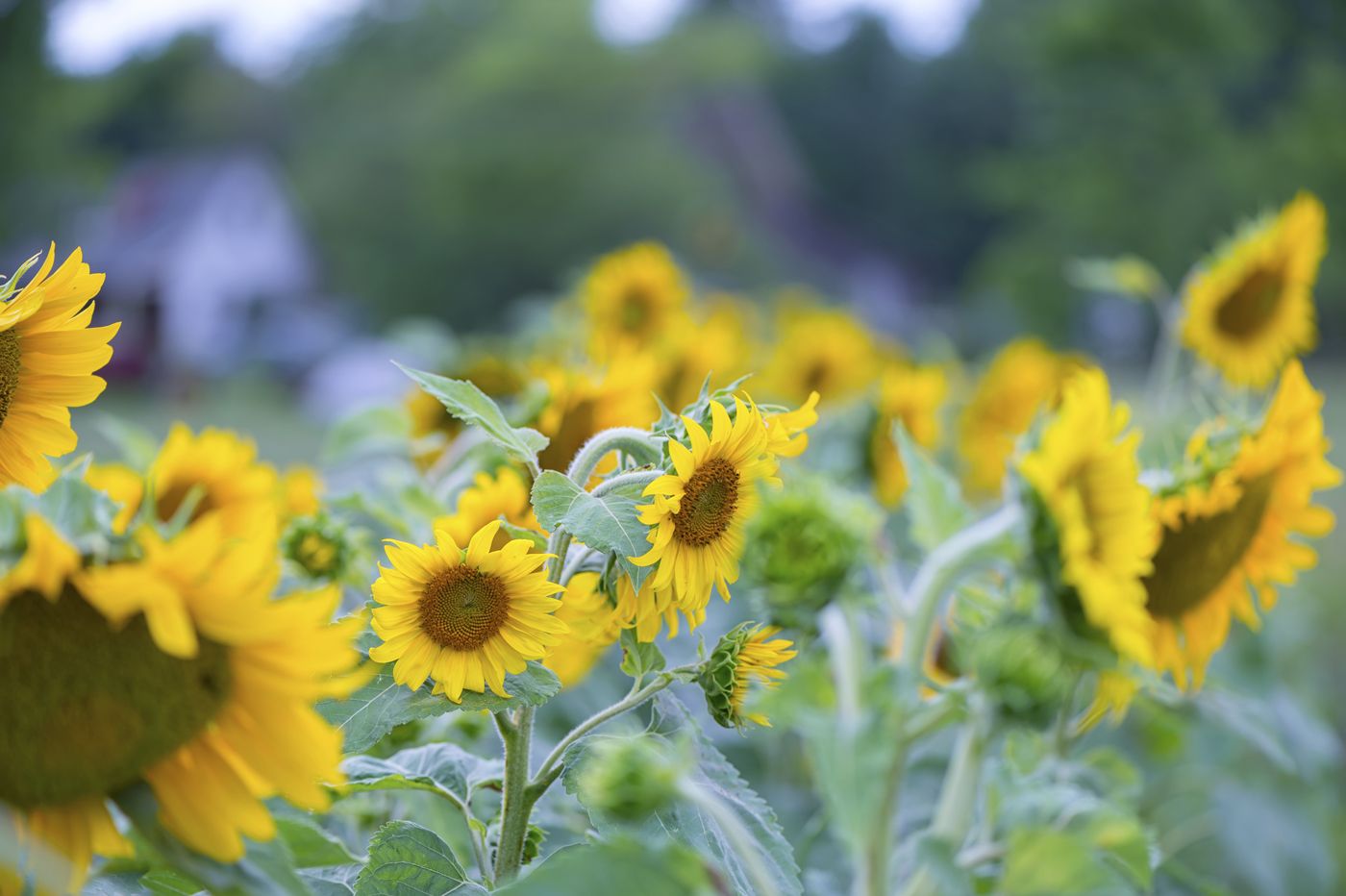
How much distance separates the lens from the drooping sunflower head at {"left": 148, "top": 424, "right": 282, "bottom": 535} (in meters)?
0.66

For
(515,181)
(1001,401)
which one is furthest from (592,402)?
(515,181)

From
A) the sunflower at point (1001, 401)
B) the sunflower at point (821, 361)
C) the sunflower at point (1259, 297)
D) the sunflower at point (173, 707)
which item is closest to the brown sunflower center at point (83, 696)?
the sunflower at point (173, 707)

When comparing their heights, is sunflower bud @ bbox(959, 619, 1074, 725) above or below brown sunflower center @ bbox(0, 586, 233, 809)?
below

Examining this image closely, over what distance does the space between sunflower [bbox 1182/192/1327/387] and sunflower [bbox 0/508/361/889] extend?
91cm

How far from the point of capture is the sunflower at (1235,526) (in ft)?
1.73

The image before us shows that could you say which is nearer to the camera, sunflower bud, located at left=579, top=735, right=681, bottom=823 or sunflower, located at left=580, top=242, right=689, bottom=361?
sunflower bud, located at left=579, top=735, right=681, bottom=823

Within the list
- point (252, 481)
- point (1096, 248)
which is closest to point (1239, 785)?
point (252, 481)

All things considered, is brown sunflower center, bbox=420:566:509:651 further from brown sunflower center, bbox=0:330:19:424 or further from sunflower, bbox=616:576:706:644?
brown sunflower center, bbox=0:330:19:424

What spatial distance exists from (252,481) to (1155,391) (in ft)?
3.02

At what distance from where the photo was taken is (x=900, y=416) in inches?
47.4

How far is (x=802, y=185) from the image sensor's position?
16.4m

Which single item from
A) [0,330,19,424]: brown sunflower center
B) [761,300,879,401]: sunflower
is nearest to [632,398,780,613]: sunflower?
[0,330,19,424]: brown sunflower center

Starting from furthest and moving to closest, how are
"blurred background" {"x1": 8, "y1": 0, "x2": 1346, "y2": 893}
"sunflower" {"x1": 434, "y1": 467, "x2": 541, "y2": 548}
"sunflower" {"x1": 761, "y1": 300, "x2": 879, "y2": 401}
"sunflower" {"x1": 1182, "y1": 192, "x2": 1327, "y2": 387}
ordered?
"blurred background" {"x1": 8, "y1": 0, "x2": 1346, "y2": 893}
"sunflower" {"x1": 761, "y1": 300, "x2": 879, "y2": 401}
"sunflower" {"x1": 1182, "y1": 192, "x2": 1327, "y2": 387}
"sunflower" {"x1": 434, "y1": 467, "x2": 541, "y2": 548}

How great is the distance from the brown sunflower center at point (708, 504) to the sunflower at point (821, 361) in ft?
3.71
